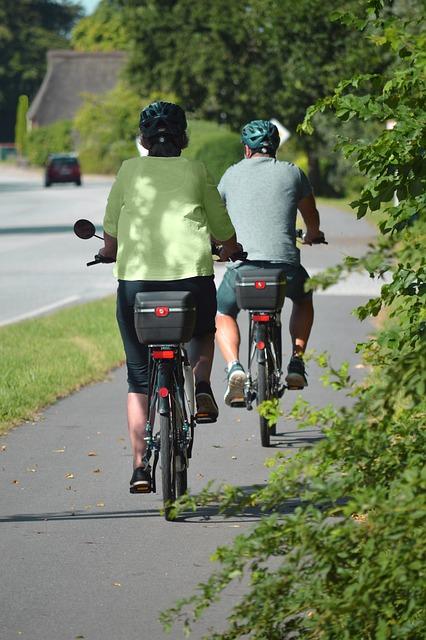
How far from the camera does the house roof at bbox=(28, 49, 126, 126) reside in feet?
428

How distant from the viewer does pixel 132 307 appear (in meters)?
7.02

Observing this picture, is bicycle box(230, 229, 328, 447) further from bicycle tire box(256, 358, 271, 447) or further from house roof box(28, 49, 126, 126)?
house roof box(28, 49, 126, 126)

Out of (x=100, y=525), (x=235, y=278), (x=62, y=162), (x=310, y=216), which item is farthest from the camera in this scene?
(x=62, y=162)

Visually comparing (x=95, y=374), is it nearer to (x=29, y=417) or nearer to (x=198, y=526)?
(x=29, y=417)

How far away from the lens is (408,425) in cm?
477

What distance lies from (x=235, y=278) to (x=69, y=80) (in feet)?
410

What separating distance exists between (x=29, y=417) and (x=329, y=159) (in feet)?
166

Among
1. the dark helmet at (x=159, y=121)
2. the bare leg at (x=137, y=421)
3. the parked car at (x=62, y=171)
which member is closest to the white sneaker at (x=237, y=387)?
the bare leg at (x=137, y=421)

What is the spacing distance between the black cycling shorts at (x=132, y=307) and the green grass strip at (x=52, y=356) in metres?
2.58

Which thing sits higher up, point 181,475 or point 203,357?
point 203,357

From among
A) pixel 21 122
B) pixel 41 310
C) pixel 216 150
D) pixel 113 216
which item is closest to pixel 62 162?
pixel 216 150

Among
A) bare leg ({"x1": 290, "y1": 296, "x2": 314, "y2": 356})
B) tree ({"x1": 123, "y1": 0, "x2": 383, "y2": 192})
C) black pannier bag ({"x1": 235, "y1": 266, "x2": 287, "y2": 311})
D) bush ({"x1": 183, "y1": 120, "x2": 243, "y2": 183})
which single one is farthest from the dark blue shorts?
bush ({"x1": 183, "y1": 120, "x2": 243, "y2": 183})

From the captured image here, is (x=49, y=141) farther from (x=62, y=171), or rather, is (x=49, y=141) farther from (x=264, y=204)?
(x=264, y=204)

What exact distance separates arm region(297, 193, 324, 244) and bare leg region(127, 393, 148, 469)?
2.44m
